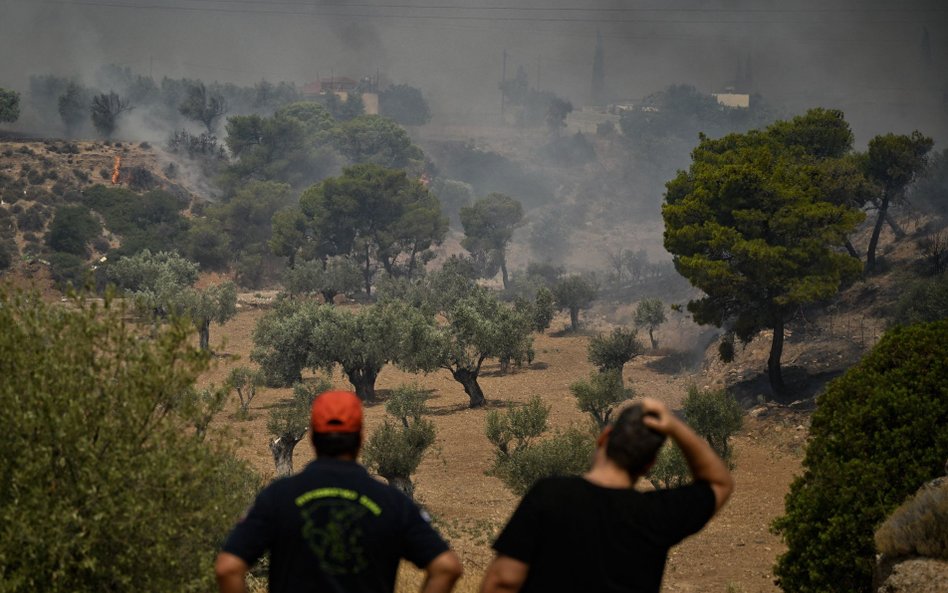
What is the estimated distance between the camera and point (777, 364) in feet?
150

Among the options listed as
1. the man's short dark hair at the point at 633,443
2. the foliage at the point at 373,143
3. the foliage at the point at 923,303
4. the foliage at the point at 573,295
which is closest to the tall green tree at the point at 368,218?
the foliage at the point at 573,295

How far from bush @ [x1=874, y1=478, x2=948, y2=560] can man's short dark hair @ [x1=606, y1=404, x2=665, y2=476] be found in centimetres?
774

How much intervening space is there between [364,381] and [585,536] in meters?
46.7

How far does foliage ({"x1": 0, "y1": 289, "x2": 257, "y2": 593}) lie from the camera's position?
9859 millimetres

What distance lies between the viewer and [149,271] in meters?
77.1

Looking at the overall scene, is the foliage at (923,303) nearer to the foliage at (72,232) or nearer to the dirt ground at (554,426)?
the dirt ground at (554,426)

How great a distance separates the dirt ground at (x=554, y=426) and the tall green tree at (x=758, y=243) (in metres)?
4.63

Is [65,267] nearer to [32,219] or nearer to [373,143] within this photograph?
[32,219]

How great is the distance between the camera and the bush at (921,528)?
40.0 ft

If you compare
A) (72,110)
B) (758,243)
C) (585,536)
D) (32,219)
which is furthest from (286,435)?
(72,110)

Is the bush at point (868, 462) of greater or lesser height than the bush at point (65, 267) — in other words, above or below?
above

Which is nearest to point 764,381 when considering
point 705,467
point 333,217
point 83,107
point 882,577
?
point 882,577

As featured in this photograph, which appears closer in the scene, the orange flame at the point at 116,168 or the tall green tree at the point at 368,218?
the tall green tree at the point at 368,218

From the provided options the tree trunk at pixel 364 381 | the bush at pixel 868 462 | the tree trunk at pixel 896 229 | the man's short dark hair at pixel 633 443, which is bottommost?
the tree trunk at pixel 364 381
